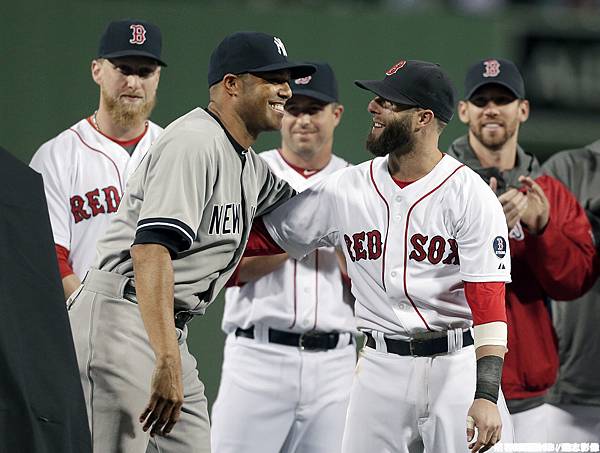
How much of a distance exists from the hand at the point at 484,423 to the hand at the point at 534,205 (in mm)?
972

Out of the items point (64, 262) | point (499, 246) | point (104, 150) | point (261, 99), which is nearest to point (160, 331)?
point (261, 99)

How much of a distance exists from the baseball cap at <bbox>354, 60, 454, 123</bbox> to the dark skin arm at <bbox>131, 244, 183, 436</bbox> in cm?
87

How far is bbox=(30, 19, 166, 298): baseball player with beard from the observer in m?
3.84

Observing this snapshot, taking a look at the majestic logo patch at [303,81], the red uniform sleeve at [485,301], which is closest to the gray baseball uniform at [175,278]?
the red uniform sleeve at [485,301]

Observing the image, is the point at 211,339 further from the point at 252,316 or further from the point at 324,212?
the point at 324,212

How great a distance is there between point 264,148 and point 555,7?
7.75ft

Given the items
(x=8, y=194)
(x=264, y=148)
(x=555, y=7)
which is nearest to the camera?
(x=8, y=194)

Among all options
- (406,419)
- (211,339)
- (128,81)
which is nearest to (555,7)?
(211,339)

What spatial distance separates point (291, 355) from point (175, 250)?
142cm

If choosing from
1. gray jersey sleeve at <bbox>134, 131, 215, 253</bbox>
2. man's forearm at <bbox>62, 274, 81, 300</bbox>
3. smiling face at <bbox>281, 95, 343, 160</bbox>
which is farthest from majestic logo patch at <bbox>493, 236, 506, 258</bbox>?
man's forearm at <bbox>62, 274, 81, 300</bbox>

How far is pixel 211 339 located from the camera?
233 inches

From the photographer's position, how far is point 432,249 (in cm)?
307

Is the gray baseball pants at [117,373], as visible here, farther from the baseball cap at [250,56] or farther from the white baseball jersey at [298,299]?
the white baseball jersey at [298,299]

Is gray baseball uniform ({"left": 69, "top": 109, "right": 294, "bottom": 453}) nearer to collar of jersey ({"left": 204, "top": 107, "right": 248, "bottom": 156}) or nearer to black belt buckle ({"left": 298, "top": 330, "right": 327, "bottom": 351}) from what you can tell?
collar of jersey ({"left": 204, "top": 107, "right": 248, "bottom": 156})
